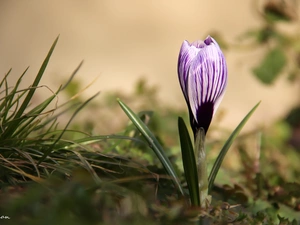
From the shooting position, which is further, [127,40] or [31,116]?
[127,40]

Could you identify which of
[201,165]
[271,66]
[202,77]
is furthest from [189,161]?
[271,66]

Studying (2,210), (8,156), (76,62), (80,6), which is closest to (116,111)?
(76,62)

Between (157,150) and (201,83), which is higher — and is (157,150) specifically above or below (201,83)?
below

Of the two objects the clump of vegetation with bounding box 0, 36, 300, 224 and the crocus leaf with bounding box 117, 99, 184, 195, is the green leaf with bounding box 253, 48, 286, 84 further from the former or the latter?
the crocus leaf with bounding box 117, 99, 184, 195

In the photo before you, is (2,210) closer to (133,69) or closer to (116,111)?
(116,111)

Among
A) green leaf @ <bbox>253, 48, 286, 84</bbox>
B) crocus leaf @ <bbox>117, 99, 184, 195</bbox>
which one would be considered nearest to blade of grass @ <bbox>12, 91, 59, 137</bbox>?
crocus leaf @ <bbox>117, 99, 184, 195</bbox>

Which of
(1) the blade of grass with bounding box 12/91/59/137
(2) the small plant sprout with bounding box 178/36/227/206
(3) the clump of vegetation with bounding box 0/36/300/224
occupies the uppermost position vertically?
(2) the small plant sprout with bounding box 178/36/227/206

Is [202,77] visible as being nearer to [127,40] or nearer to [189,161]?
[189,161]

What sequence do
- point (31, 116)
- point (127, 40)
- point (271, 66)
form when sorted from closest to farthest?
point (31, 116) < point (271, 66) < point (127, 40)
